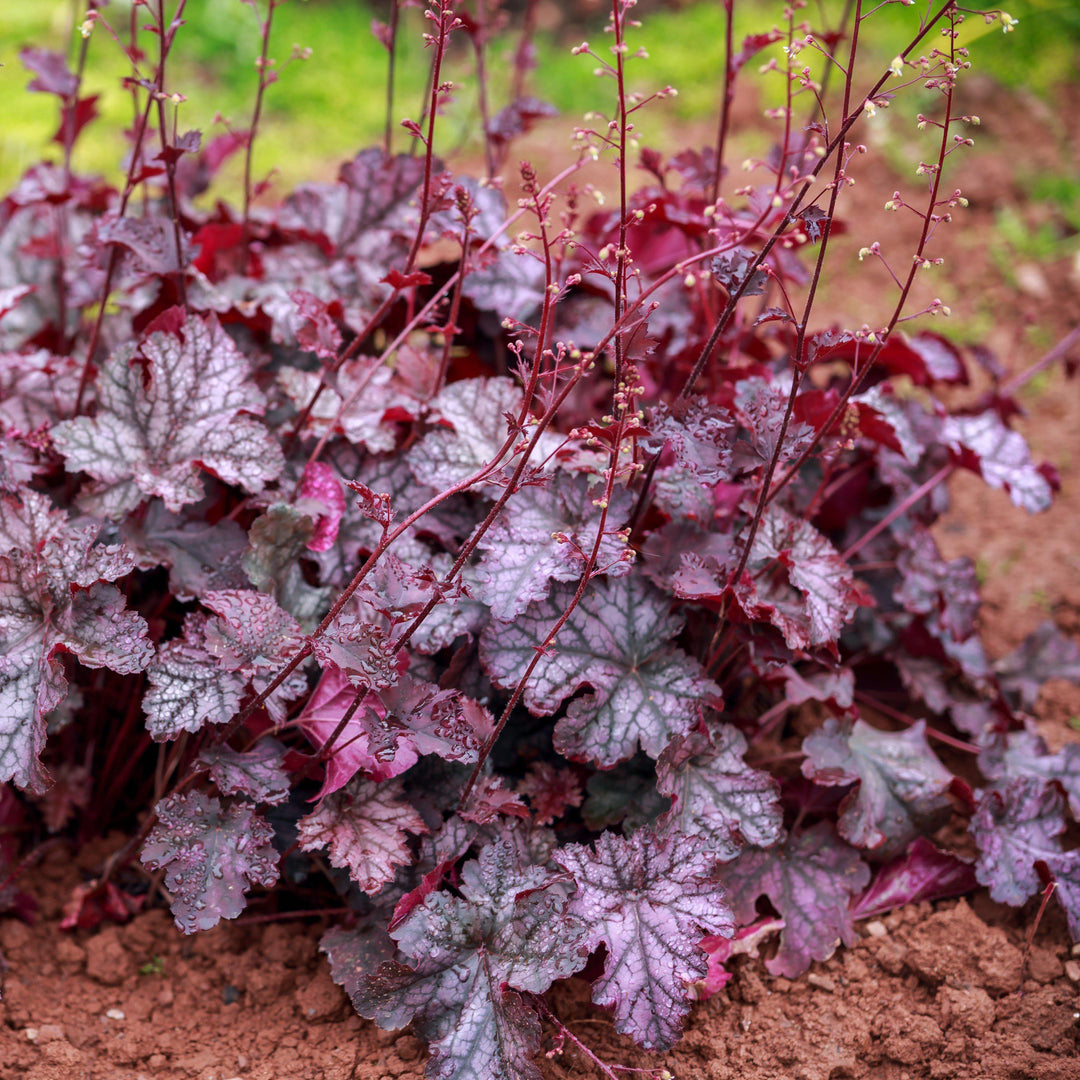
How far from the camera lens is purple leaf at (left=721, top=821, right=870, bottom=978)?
198cm

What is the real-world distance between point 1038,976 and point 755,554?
1.05 m

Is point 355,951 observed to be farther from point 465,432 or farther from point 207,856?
point 465,432

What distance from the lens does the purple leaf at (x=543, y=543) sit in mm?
1796

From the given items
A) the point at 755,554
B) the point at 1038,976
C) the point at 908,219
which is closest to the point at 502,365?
the point at 755,554

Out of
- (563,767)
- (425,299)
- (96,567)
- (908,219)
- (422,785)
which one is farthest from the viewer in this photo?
(908,219)

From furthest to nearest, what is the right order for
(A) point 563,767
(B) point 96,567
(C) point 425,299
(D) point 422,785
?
(C) point 425,299, (A) point 563,767, (D) point 422,785, (B) point 96,567

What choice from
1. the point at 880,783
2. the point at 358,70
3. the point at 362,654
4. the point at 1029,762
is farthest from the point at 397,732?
the point at 358,70

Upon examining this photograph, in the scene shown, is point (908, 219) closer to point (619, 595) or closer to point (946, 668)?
point (946, 668)

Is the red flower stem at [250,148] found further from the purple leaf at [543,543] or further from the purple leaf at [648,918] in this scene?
the purple leaf at [648,918]

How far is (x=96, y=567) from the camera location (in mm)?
1736

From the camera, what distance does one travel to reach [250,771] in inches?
69.2

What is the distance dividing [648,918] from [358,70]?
5.81m

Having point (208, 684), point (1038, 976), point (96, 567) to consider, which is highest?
point (96, 567)

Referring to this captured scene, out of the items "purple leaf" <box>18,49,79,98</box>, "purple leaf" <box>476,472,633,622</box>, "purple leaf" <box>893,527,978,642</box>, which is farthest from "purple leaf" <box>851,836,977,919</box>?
"purple leaf" <box>18,49,79,98</box>
